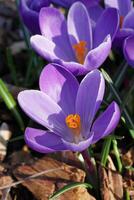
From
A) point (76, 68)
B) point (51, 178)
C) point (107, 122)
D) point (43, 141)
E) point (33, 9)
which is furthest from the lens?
point (33, 9)

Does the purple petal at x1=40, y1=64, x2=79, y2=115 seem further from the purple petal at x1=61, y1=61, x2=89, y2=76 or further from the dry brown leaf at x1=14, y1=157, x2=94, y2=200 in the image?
the dry brown leaf at x1=14, y1=157, x2=94, y2=200

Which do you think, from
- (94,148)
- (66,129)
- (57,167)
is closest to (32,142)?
(66,129)

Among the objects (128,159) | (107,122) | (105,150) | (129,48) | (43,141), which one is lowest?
(128,159)

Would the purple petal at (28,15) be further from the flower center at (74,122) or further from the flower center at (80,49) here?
the flower center at (74,122)

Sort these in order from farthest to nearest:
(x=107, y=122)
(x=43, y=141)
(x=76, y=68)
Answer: (x=76, y=68)
(x=43, y=141)
(x=107, y=122)

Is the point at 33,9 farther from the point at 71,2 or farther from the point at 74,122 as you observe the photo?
the point at 74,122

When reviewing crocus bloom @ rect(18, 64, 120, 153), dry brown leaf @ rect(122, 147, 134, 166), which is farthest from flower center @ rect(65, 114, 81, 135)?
dry brown leaf @ rect(122, 147, 134, 166)

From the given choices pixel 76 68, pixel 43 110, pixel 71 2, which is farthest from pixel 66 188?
pixel 71 2
